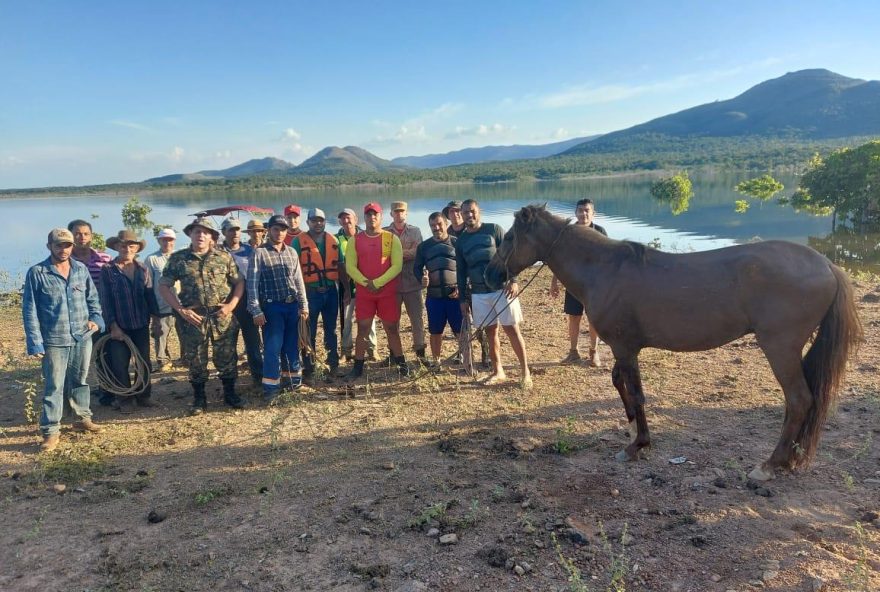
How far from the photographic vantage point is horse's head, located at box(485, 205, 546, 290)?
455 centimetres

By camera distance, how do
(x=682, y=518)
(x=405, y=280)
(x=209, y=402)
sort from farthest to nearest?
1. (x=405, y=280)
2. (x=209, y=402)
3. (x=682, y=518)

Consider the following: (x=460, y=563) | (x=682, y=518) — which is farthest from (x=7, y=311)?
(x=682, y=518)

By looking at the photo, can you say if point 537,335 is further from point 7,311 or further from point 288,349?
point 7,311

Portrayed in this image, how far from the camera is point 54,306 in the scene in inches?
184

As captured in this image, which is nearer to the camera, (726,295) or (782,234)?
(726,295)

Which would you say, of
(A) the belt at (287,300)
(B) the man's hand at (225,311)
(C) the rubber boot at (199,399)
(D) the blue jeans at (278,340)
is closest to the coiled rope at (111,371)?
(C) the rubber boot at (199,399)

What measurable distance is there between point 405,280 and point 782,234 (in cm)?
2800

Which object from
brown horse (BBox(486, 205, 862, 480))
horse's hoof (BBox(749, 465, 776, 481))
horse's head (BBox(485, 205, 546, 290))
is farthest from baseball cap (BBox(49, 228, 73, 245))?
horse's hoof (BBox(749, 465, 776, 481))

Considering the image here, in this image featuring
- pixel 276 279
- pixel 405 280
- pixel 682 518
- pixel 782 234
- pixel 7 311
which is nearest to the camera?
pixel 682 518

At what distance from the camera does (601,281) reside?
13.8 feet

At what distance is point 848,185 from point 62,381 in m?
34.2

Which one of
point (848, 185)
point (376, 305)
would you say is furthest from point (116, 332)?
point (848, 185)

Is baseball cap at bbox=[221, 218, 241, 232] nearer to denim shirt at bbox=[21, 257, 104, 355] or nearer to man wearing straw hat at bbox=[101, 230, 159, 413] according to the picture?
man wearing straw hat at bbox=[101, 230, 159, 413]

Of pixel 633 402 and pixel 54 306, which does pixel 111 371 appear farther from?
pixel 633 402
